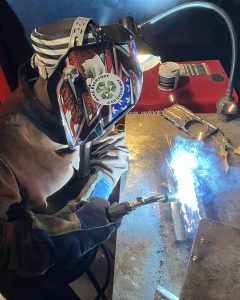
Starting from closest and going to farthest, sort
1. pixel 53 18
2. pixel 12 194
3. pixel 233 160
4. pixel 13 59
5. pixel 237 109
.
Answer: pixel 12 194
pixel 233 160
pixel 237 109
pixel 53 18
pixel 13 59

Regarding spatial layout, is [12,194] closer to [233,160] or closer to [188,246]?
[188,246]

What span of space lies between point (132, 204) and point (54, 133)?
498mm

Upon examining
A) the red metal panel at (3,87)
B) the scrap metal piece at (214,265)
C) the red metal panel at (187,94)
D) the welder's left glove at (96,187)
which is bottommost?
the welder's left glove at (96,187)

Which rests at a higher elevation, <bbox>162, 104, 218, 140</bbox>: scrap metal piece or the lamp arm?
the lamp arm

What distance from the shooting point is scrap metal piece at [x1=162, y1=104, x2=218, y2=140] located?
5.91 feet

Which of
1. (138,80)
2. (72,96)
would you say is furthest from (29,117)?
(138,80)

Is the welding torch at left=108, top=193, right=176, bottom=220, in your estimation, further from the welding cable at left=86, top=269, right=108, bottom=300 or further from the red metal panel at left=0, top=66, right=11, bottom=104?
the red metal panel at left=0, top=66, right=11, bottom=104

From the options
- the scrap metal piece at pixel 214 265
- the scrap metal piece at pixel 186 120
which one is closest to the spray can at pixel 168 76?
the scrap metal piece at pixel 186 120

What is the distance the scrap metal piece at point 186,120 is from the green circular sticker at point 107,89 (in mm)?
655

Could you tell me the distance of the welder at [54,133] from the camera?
1.23 metres

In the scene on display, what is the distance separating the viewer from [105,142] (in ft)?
6.35

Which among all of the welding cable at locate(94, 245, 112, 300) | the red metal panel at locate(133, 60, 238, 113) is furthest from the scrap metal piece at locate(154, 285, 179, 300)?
the red metal panel at locate(133, 60, 238, 113)

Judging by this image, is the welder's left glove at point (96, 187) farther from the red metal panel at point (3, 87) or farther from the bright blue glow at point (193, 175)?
the red metal panel at point (3, 87)

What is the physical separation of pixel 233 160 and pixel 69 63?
3.24 feet
